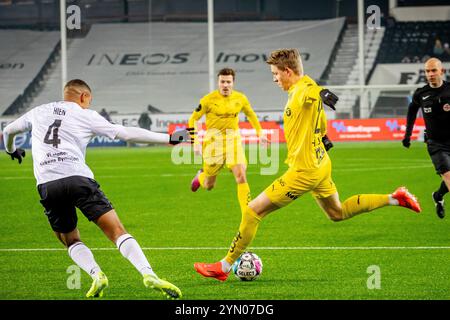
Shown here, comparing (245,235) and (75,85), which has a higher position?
(75,85)

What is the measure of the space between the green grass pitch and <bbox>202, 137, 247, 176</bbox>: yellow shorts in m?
0.87

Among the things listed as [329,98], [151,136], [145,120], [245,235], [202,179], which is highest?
[329,98]

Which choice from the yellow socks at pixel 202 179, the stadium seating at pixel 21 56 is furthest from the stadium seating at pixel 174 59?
the yellow socks at pixel 202 179

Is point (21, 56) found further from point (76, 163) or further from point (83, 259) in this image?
point (76, 163)

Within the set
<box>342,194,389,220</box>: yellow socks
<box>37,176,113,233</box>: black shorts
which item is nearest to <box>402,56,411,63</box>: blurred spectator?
<box>342,194,389,220</box>: yellow socks

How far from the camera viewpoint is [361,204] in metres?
9.70

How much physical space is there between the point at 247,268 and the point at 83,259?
1.68 metres

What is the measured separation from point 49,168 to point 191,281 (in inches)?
75.9

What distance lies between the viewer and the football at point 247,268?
8852mm

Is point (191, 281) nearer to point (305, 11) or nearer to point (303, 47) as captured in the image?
point (303, 47)

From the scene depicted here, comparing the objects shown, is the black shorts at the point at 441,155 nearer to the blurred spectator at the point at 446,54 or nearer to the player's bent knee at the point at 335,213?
the player's bent knee at the point at 335,213

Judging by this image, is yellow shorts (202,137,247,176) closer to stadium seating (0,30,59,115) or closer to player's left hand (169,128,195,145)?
player's left hand (169,128,195,145)

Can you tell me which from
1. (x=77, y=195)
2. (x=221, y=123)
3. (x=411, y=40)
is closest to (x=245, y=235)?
(x=77, y=195)

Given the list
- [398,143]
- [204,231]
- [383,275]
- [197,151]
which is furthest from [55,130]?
[398,143]
